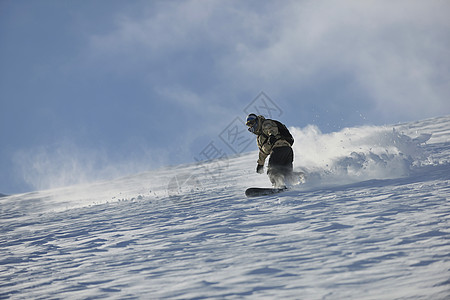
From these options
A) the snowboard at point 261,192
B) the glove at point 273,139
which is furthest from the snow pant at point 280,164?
the snowboard at point 261,192

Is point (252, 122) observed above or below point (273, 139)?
above

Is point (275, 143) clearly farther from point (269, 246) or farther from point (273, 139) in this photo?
point (269, 246)

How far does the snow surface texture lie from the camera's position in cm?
367

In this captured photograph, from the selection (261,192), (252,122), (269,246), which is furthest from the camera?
(252,122)

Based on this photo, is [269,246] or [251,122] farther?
[251,122]

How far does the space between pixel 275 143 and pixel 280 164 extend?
57 cm

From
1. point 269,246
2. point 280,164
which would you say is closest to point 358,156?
point 280,164

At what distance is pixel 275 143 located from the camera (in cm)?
1007

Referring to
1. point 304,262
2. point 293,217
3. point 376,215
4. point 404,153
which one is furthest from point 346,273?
point 404,153

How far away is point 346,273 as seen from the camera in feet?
12.3

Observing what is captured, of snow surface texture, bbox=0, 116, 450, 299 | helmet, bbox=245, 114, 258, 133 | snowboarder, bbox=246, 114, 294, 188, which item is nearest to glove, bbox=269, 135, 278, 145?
snowboarder, bbox=246, 114, 294, 188

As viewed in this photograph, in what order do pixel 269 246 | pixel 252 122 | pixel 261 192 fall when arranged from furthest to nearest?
pixel 252 122 → pixel 261 192 → pixel 269 246

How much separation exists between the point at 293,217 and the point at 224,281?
2827 millimetres

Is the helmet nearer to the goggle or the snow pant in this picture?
the goggle
